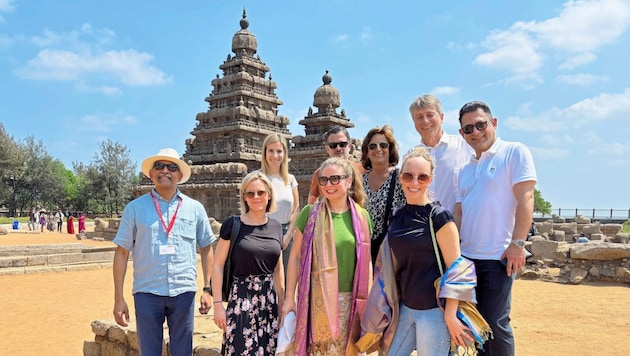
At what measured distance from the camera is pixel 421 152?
318cm

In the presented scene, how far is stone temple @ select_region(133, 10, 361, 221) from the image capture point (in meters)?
26.8

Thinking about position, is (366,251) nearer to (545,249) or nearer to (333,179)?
(333,179)

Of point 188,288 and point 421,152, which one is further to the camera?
point 188,288

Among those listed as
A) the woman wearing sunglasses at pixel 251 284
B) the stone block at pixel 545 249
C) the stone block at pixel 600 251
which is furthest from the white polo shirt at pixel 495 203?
the stone block at pixel 545 249

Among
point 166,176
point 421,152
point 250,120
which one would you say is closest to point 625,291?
point 421,152

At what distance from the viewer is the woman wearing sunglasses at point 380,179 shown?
3.73 m

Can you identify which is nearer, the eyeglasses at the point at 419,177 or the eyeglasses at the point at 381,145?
the eyeglasses at the point at 419,177

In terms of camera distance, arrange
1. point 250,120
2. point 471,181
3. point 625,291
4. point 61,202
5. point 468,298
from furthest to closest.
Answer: point 61,202
point 250,120
point 625,291
point 471,181
point 468,298

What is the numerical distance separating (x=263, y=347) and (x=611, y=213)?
53.2 metres

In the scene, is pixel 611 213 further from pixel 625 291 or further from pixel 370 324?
pixel 370 324

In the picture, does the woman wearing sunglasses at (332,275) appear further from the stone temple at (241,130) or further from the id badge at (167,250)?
the stone temple at (241,130)

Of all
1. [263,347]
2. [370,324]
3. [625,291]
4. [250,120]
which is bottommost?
[625,291]

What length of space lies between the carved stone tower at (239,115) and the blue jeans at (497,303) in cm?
2589

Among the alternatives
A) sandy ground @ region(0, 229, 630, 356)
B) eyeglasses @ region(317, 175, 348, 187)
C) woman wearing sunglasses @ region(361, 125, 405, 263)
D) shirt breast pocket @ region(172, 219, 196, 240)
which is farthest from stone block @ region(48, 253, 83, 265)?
eyeglasses @ region(317, 175, 348, 187)
